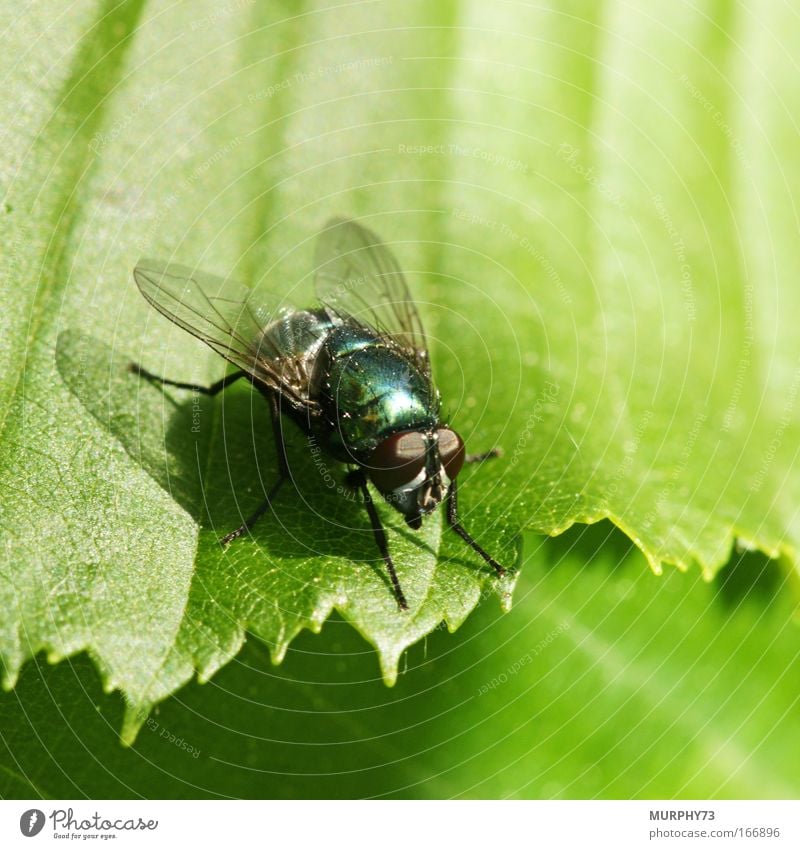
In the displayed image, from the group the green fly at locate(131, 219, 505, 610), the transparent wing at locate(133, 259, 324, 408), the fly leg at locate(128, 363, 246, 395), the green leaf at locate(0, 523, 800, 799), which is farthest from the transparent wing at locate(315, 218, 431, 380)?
the green leaf at locate(0, 523, 800, 799)

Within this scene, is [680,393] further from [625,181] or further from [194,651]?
[194,651]

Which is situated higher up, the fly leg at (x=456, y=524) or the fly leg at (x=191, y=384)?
the fly leg at (x=191, y=384)

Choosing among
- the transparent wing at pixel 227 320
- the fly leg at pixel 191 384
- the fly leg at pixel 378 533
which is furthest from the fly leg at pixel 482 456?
the fly leg at pixel 191 384

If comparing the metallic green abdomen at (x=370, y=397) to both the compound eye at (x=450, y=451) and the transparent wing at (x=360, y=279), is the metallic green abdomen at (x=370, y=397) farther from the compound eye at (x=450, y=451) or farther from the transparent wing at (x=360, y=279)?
the transparent wing at (x=360, y=279)

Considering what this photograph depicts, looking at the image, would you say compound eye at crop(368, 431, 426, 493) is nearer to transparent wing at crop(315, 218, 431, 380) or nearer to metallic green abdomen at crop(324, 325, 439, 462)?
metallic green abdomen at crop(324, 325, 439, 462)
